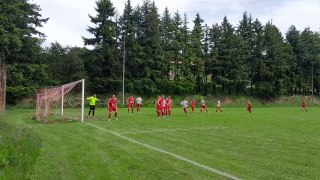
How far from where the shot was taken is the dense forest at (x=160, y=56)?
5144 centimetres

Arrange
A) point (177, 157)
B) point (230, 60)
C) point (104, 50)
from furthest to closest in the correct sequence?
point (230, 60)
point (104, 50)
point (177, 157)

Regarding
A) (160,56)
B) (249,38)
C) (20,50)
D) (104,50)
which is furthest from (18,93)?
(249,38)

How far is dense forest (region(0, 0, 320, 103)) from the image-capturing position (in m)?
51.4

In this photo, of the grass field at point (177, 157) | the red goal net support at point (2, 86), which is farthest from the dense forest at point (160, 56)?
the grass field at point (177, 157)

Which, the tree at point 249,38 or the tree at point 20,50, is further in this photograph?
the tree at point 249,38

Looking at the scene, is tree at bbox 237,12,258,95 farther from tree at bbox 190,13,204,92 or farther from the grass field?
the grass field

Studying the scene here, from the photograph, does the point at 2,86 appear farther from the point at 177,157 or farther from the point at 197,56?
the point at 197,56

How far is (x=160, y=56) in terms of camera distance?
213 feet

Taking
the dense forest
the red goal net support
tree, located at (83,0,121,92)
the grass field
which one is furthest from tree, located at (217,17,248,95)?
the grass field

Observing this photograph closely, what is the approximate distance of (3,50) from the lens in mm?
47406

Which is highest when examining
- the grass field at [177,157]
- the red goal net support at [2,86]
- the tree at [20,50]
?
the tree at [20,50]

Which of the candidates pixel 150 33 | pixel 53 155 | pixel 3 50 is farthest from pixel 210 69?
pixel 53 155

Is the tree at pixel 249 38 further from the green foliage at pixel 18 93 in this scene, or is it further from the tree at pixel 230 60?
the green foliage at pixel 18 93

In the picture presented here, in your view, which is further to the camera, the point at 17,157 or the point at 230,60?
the point at 230,60
